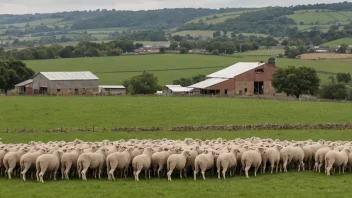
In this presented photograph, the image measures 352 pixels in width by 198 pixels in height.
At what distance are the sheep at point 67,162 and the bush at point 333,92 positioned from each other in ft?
222

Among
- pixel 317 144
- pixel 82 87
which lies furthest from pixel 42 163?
pixel 82 87

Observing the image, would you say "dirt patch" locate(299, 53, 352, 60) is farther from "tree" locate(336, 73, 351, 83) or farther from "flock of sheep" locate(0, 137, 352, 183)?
"flock of sheep" locate(0, 137, 352, 183)

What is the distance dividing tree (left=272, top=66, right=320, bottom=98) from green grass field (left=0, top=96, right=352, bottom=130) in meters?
17.4

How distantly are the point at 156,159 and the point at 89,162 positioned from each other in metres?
3.09

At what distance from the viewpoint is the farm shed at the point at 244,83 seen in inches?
3728

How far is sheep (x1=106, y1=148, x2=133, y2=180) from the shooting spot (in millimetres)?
29047

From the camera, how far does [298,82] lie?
88125mm

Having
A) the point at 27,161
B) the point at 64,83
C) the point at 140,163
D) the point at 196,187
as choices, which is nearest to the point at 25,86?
the point at 64,83

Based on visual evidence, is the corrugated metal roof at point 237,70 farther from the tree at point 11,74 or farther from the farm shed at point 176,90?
the tree at point 11,74

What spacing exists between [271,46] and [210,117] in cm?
13837

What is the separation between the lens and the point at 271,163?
30.8 metres

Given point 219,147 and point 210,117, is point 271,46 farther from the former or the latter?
point 219,147

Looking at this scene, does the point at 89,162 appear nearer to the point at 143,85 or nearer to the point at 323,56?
the point at 143,85

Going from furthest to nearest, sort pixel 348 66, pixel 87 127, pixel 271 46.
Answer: pixel 271 46 < pixel 348 66 < pixel 87 127
